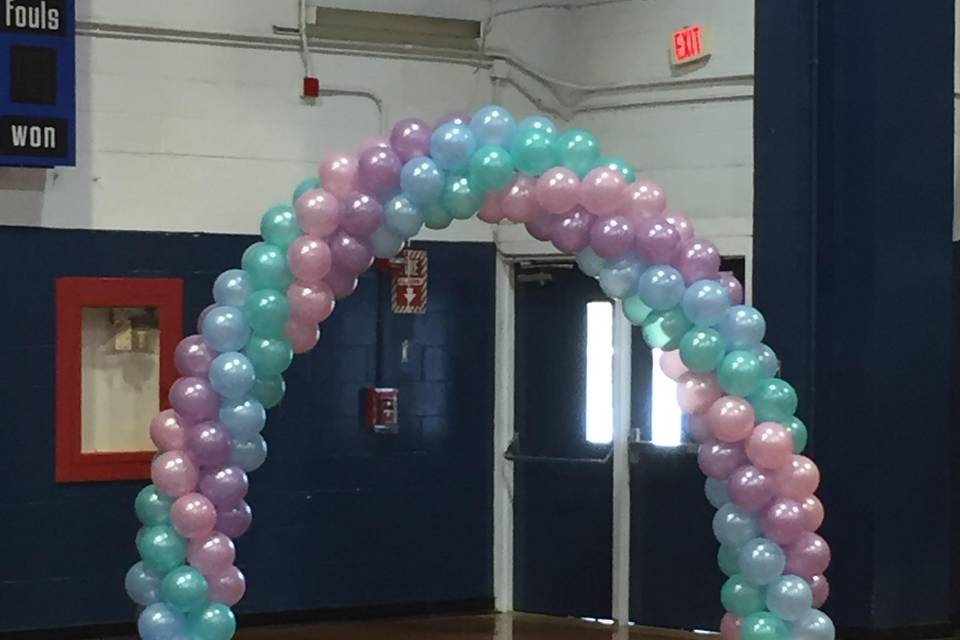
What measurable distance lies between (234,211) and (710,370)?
2.94 m

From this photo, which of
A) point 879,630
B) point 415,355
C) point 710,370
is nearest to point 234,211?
point 415,355

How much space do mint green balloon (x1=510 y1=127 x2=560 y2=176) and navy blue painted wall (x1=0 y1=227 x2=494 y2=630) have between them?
2370 mm

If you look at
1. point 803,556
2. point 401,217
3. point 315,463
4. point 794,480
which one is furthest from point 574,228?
point 315,463

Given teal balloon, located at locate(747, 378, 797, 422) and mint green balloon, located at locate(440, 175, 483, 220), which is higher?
mint green balloon, located at locate(440, 175, 483, 220)

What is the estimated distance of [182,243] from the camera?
312 inches

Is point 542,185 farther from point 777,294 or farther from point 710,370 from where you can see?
point 777,294

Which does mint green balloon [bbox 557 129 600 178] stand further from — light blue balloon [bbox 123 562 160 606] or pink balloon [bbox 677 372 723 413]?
light blue balloon [bbox 123 562 160 606]

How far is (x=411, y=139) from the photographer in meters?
6.20

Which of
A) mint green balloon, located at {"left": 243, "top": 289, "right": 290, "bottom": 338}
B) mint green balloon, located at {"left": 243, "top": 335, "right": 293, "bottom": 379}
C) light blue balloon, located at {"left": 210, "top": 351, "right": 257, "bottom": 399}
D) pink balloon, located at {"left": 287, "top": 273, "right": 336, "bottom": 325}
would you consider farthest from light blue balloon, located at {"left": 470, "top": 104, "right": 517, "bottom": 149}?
light blue balloon, located at {"left": 210, "top": 351, "right": 257, "bottom": 399}

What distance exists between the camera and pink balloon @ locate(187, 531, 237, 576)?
628 centimetres

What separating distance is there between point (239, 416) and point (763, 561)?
2.04 m

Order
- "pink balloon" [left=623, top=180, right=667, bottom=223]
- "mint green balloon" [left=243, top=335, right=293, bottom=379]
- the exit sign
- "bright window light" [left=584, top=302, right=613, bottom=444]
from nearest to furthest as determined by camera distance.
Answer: "pink balloon" [left=623, top=180, right=667, bottom=223] → "mint green balloon" [left=243, top=335, right=293, bottom=379] → the exit sign → "bright window light" [left=584, top=302, right=613, bottom=444]

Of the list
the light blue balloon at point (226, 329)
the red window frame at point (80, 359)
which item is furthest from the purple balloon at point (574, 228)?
the red window frame at point (80, 359)

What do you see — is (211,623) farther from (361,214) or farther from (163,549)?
(361,214)
